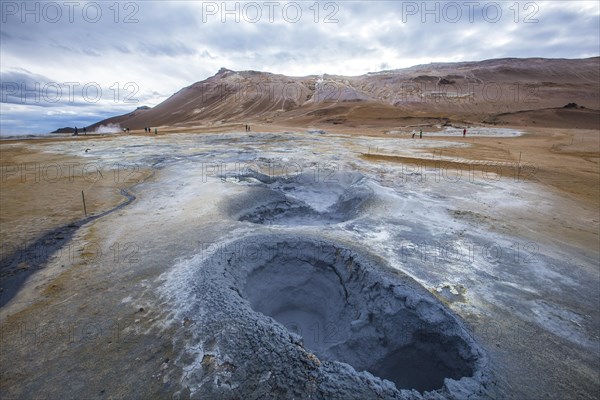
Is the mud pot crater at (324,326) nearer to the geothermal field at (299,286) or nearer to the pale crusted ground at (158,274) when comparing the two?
the geothermal field at (299,286)

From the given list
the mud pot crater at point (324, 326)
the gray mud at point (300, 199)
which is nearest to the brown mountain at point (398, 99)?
the gray mud at point (300, 199)

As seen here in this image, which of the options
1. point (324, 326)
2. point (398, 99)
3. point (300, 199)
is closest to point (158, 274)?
point (324, 326)

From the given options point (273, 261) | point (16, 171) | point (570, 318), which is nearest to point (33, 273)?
point (273, 261)

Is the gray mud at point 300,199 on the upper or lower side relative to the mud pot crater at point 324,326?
upper

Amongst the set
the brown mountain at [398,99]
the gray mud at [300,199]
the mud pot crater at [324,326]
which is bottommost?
the mud pot crater at [324,326]

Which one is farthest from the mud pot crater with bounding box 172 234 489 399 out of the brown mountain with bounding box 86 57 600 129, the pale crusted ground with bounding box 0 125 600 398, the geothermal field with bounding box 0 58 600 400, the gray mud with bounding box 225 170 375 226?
the brown mountain with bounding box 86 57 600 129
